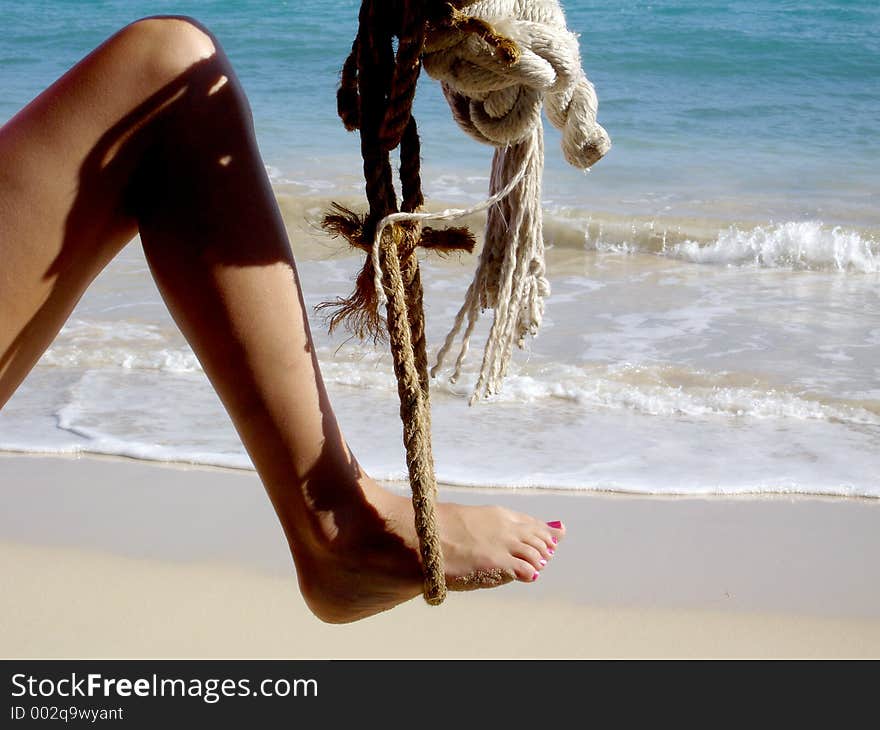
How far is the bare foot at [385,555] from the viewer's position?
1333 millimetres

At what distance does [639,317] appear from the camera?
14.2 feet

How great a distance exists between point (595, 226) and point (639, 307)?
1576 millimetres

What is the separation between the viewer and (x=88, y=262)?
1.20 meters

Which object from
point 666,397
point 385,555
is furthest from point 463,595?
point 666,397

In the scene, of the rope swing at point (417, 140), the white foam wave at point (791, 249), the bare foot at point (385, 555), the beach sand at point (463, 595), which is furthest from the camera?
the white foam wave at point (791, 249)

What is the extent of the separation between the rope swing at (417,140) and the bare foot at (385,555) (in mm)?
62

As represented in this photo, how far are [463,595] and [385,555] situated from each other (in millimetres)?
752

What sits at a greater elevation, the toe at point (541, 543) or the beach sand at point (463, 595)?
the toe at point (541, 543)

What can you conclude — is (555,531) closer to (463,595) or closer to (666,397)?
(463,595)

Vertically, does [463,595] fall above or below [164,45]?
below

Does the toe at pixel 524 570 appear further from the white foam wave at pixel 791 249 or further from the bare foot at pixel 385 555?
the white foam wave at pixel 791 249

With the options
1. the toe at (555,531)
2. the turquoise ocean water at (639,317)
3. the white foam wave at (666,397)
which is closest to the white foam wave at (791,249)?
the turquoise ocean water at (639,317)
